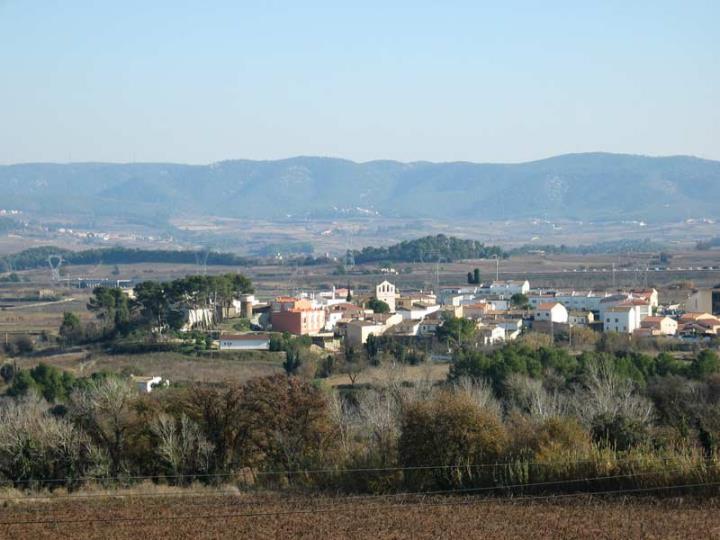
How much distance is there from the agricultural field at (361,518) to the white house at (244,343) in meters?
16.8

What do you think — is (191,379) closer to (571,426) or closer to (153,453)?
(153,453)

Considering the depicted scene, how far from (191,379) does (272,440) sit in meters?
9.72

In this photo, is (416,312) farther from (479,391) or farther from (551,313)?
(479,391)

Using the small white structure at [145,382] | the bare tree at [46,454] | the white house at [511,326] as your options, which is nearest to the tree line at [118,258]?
the white house at [511,326]

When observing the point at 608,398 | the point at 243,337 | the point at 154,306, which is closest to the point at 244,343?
the point at 243,337

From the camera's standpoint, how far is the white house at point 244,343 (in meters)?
31.3

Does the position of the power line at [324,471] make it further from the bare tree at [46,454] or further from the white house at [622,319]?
the white house at [622,319]

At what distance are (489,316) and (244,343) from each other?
7338 mm

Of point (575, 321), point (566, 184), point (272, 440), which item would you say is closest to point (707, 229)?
point (566, 184)

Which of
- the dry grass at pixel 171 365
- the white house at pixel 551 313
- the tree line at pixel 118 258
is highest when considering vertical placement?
the white house at pixel 551 313

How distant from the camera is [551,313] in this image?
1377 inches

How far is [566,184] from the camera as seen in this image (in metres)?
192

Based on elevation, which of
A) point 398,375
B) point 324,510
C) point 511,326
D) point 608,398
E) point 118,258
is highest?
point 608,398

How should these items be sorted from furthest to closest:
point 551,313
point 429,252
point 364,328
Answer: point 429,252 < point 551,313 < point 364,328
